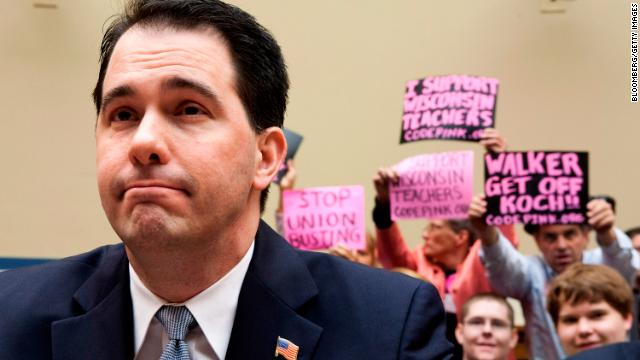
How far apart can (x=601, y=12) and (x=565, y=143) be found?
1.00 meters

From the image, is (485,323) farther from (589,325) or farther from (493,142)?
(493,142)

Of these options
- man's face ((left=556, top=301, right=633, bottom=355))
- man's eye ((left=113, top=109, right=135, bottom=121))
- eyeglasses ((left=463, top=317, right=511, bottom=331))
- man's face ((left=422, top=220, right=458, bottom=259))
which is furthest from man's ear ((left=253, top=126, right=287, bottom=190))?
man's face ((left=422, top=220, right=458, bottom=259))

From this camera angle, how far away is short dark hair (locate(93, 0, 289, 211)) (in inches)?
84.4

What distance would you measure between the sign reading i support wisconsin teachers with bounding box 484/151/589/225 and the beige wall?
2.25 metres

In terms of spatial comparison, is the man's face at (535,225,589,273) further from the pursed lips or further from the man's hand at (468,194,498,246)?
the pursed lips

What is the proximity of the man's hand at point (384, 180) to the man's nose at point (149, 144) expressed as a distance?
3.13 metres

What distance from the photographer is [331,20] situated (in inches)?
288

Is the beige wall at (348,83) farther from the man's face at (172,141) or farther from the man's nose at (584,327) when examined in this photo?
the man's face at (172,141)

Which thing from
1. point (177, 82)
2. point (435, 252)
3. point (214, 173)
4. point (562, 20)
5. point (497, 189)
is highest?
point (562, 20)

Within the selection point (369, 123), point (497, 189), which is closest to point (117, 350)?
point (497, 189)

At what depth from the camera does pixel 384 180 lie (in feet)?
16.5

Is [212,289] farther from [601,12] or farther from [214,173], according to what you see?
[601,12]

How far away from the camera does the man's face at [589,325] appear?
3914 millimetres

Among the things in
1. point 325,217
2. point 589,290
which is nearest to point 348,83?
point 325,217
